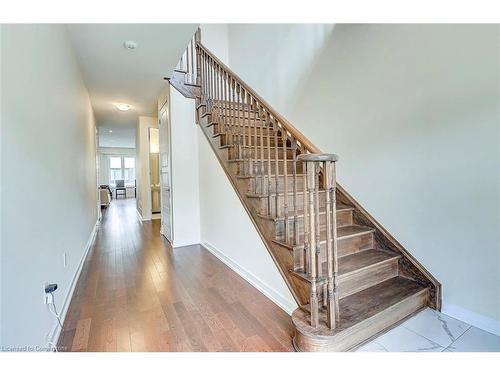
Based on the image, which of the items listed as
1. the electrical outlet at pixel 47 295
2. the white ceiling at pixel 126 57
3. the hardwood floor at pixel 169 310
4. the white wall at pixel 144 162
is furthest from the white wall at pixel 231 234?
the white wall at pixel 144 162

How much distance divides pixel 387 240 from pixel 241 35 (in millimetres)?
3824

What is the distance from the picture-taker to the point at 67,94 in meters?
2.28

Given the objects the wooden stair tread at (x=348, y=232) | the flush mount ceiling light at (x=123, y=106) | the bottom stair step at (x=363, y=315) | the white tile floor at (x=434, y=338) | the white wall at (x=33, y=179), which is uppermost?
the flush mount ceiling light at (x=123, y=106)

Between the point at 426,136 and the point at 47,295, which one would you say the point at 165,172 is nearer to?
the point at 47,295

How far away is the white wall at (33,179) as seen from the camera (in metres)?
1.01

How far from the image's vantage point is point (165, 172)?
393cm

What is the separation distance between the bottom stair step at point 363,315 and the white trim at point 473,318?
0.46 ft

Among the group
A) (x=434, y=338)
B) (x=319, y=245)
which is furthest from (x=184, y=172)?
(x=434, y=338)

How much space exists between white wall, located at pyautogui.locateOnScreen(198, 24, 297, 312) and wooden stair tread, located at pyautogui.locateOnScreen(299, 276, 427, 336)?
38 centimetres

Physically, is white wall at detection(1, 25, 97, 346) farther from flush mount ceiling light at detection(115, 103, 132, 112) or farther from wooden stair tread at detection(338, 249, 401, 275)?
flush mount ceiling light at detection(115, 103, 132, 112)

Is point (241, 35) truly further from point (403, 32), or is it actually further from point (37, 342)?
point (37, 342)

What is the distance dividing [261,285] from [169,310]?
78 cm

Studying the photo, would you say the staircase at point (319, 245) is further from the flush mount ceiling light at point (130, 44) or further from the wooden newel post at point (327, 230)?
the flush mount ceiling light at point (130, 44)
